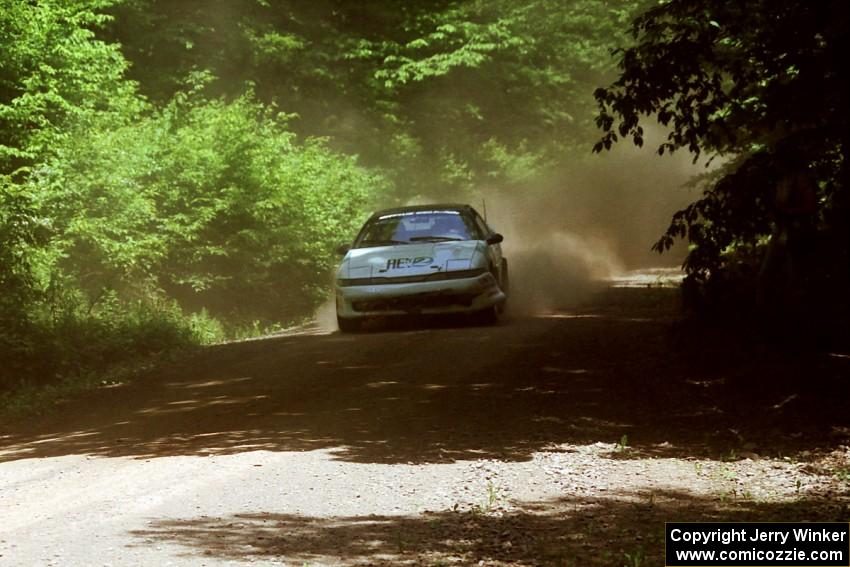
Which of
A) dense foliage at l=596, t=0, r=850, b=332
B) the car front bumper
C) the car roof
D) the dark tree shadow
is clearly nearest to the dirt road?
the dark tree shadow

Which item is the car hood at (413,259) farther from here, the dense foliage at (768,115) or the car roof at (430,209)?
the dense foliage at (768,115)

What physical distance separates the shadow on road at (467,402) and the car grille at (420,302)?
A: 0.95 metres

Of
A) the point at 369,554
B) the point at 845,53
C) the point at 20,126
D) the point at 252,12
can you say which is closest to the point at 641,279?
the point at 252,12

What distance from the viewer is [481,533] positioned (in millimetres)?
6793

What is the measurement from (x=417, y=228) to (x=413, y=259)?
1123 millimetres

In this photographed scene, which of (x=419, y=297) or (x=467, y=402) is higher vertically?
(x=419, y=297)

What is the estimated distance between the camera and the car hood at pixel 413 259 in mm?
16734

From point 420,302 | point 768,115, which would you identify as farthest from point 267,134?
point 768,115

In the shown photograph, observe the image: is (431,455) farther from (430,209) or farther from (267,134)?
(267,134)

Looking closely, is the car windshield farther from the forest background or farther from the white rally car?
the forest background

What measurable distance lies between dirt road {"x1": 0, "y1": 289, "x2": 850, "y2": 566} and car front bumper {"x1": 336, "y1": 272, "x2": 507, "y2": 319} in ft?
5.31

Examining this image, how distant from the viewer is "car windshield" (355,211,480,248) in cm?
1766

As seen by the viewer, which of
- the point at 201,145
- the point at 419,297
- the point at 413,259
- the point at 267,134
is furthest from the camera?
the point at 267,134

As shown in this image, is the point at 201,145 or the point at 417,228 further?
the point at 201,145
